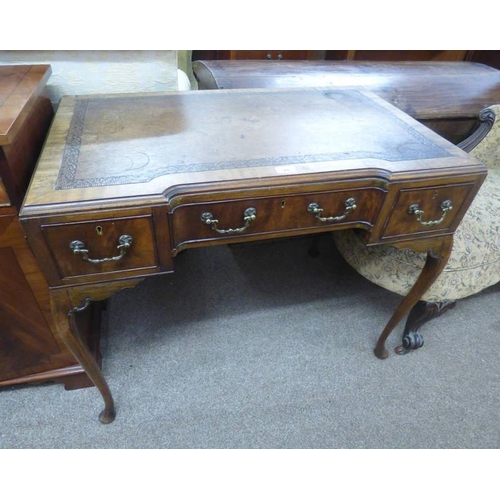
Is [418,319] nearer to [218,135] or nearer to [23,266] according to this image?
[218,135]

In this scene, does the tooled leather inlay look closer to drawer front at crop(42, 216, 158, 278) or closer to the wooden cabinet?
drawer front at crop(42, 216, 158, 278)

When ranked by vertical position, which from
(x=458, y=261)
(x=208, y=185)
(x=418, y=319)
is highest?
(x=208, y=185)

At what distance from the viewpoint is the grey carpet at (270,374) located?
3.26ft

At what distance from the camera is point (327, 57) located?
215cm

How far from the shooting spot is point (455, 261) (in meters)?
1.03

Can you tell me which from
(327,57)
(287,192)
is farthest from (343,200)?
(327,57)

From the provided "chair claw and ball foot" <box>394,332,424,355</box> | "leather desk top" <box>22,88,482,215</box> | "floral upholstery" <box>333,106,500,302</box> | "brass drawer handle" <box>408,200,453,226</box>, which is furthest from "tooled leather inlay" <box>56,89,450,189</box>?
"chair claw and ball foot" <box>394,332,424,355</box>

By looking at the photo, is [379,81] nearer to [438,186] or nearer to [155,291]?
[438,186]

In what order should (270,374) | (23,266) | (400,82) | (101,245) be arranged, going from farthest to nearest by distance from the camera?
(400,82) → (270,374) → (23,266) → (101,245)

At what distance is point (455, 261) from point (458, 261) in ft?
0.03

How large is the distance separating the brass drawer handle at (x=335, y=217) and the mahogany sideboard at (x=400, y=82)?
62 centimetres

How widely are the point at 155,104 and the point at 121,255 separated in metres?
0.47

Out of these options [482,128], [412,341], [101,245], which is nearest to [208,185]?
[101,245]
